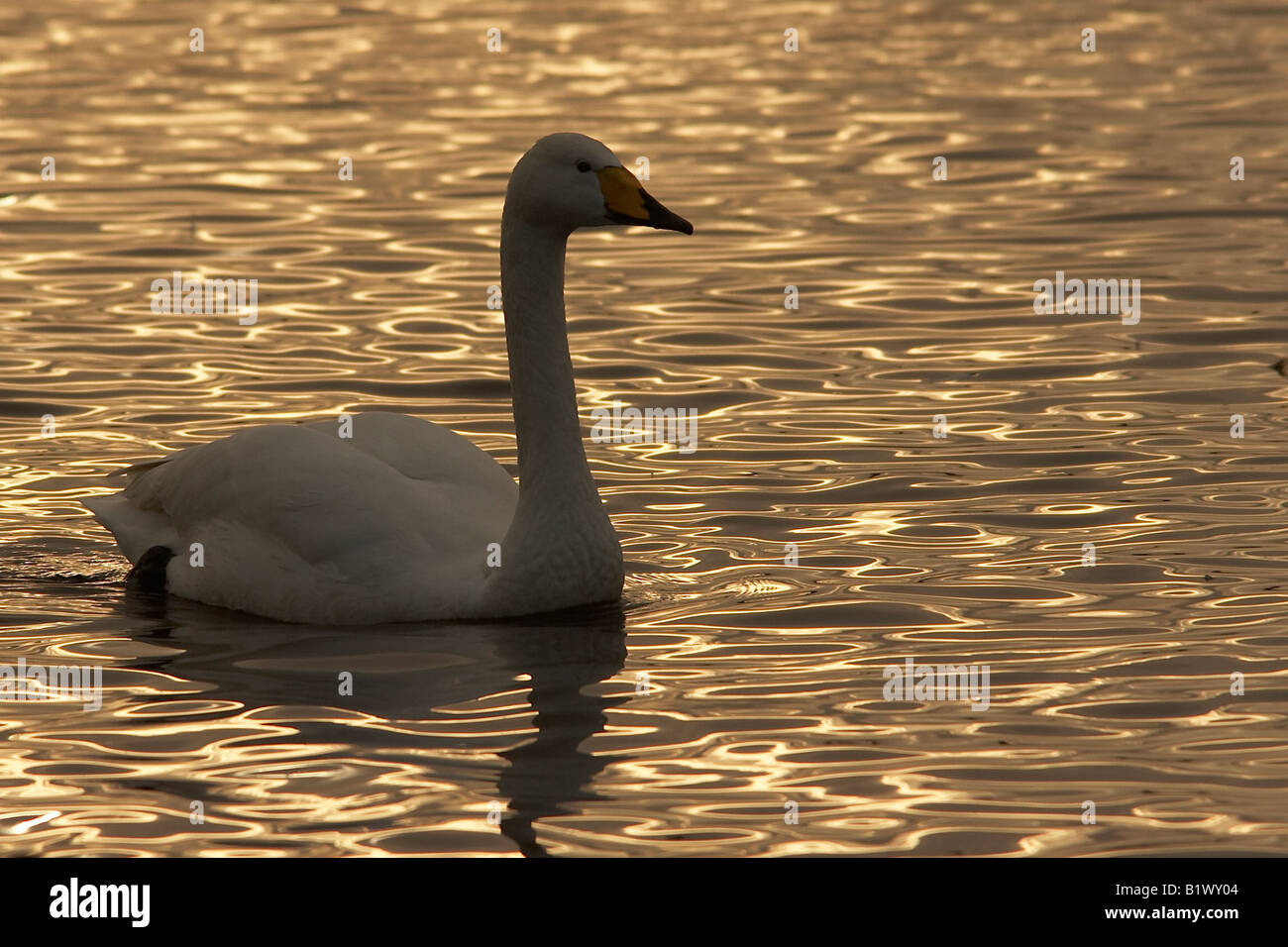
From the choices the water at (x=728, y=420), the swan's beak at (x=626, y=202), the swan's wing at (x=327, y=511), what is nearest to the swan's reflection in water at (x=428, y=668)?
the water at (x=728, y=420)

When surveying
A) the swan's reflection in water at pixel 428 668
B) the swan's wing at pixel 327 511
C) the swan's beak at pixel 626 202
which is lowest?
the swan's reflection in water at pixel 428 668

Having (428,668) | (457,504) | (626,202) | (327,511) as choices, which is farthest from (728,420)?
(428,668)

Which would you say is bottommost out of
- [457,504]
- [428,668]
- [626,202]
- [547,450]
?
[428,668]

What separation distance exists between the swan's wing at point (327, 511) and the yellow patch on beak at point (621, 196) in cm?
130

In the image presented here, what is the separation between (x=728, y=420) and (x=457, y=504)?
299cm

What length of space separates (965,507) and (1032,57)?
521 inches

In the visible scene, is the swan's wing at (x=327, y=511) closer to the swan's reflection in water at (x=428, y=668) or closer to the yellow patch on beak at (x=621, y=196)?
the swan's reflection in water at (x=428, y=668)

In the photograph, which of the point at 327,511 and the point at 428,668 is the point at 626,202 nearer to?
the point at 327,511

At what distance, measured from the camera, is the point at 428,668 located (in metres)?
8.42

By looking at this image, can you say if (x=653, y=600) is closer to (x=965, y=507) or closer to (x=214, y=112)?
(x=965, y=507)

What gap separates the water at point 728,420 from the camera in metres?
7.24

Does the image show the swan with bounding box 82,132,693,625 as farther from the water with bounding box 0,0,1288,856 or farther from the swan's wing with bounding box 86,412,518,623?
the water with bounding box 0,0,1288,856
